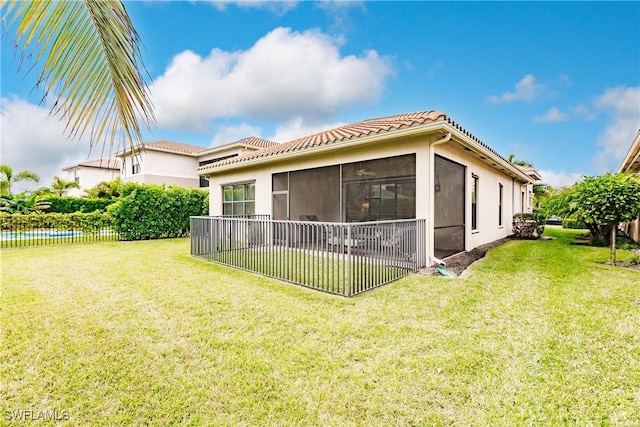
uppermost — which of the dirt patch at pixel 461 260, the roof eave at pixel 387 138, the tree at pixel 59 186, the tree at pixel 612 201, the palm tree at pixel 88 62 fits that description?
the tree at pixel 59 186

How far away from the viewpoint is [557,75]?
13.0 m

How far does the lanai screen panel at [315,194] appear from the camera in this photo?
8945mm

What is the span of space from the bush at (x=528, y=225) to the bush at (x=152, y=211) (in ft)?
49.2

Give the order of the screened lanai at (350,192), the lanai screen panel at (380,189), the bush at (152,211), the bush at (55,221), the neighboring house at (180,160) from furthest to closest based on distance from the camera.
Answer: the neighboring house at (180,160) → the bush at (152,211) → the bush at (55,221) → the screened lanai at (350,192) → the lanai screen panel at (380,189)

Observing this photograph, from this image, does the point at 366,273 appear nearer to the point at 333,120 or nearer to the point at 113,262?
the point at 113,262

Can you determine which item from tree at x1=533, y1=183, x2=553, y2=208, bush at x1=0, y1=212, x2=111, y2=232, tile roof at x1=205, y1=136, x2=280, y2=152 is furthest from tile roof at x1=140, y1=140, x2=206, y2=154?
tree at x1=533, y1=183, x2=553, y2=208

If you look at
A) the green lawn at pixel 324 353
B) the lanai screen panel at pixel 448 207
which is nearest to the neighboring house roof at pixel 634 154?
the lanai screen panel at pixel 448 207

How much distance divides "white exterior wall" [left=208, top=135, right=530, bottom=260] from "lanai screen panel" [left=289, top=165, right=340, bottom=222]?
26 centimetres

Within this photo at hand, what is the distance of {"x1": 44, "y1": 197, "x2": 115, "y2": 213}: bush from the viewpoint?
851 inches

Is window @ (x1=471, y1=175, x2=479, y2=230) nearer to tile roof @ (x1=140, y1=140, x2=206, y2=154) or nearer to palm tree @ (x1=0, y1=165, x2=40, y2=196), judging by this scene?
tile roof @ (x1=140, y1=140, x2=206, y2=154)

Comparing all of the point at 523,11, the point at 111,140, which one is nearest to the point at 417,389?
the point at 111,140

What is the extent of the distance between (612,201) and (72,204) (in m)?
29.0

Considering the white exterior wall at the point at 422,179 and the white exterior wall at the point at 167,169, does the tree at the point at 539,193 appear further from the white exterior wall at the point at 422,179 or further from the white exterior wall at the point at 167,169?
the white exterior wall at the point at 167,169

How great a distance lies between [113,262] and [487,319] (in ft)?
27.8
